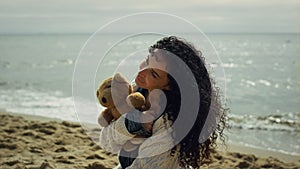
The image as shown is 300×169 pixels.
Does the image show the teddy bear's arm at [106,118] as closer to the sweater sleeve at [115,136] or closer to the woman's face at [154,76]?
the sweater sleeve at [115,136]

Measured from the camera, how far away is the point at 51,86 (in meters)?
14.5

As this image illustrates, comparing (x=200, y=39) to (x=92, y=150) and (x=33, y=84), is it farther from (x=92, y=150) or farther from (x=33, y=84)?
(x=33, y=84)

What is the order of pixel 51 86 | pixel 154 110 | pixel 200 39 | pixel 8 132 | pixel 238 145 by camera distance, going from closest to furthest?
pixel 154 110
pixel 200 39
pixel 8 132
pixel 238 145
pixel 51 86

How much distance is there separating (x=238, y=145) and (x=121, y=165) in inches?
174

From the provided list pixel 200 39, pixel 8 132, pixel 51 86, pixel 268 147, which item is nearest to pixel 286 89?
pixel 51 86

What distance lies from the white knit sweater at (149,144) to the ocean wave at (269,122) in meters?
6.16

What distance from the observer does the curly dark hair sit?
2547mm

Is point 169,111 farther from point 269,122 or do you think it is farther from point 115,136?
point 269,122

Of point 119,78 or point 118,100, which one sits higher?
point 119,78

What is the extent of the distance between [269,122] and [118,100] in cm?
738

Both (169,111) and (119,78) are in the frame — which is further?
(119,78)

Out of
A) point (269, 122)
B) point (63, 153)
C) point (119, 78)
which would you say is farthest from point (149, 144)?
point (269, 122)

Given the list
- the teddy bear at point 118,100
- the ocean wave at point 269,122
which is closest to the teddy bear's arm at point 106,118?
the teddy bear at point 118,100

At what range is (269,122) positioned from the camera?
948 centimetres
